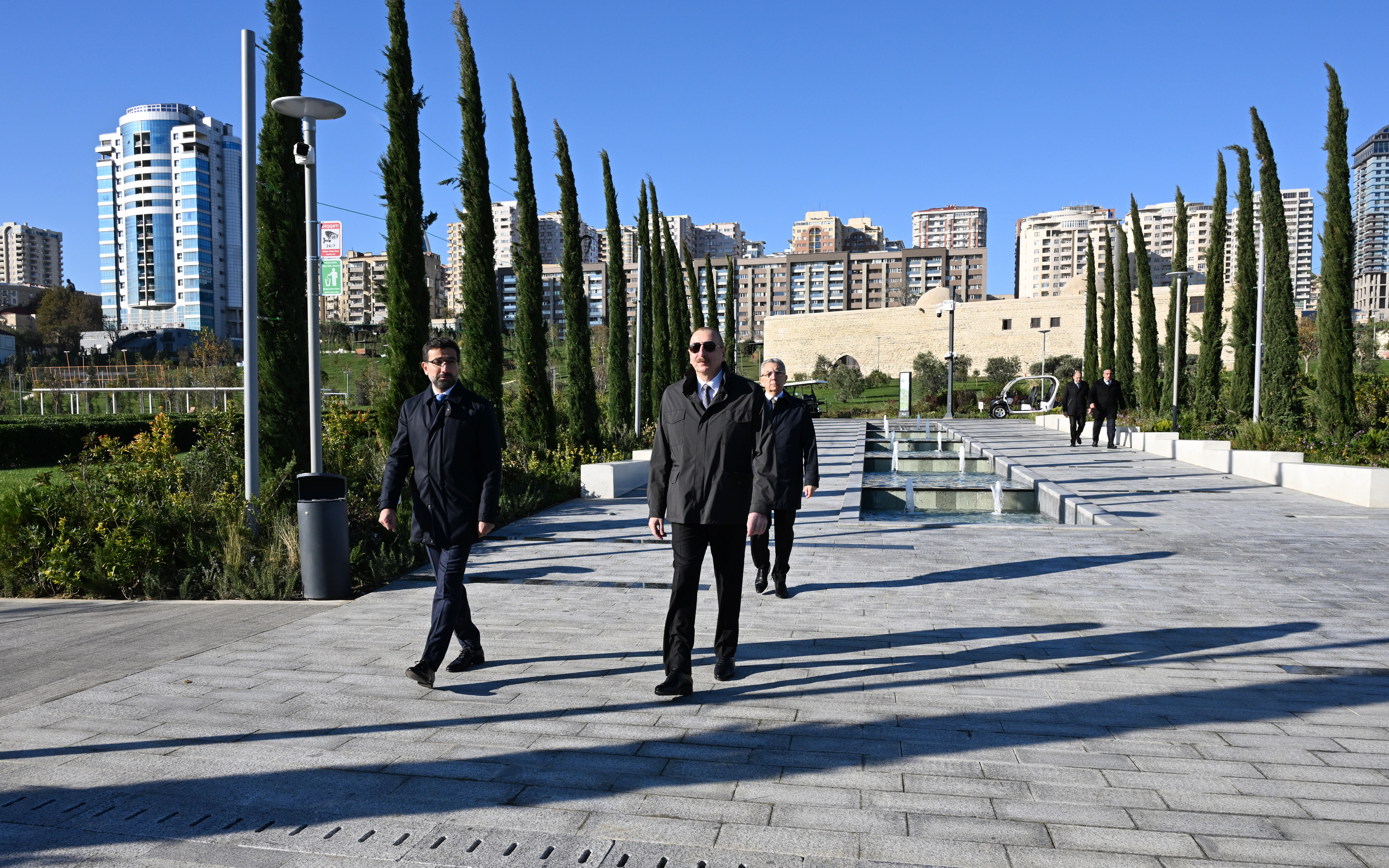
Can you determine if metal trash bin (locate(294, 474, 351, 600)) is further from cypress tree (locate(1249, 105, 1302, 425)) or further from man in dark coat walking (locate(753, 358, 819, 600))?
cypress tree (locate(1249, 105, 1302, 425))

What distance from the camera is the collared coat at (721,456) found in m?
4.51

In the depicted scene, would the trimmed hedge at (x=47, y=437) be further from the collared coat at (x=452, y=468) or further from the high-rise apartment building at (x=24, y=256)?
the high-rise apartment building at (x=24, y=256)

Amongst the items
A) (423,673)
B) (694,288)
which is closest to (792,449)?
(423,673)

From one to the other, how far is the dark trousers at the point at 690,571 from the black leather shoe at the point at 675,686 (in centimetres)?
2

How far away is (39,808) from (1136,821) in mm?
4037

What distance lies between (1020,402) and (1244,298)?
25.2 meters

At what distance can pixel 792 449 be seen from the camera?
6883 mm

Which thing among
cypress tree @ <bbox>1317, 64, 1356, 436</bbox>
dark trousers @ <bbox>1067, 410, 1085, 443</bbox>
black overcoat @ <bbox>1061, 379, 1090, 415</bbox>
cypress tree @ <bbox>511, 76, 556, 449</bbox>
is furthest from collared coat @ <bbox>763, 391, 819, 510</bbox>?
dark trousers @ <bbox>1067, 410, 1085, 443</bbox>

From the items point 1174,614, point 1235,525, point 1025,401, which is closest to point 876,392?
point 1025,401

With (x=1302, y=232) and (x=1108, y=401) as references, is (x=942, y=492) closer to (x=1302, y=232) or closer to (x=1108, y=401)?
(x=1108, y=401)

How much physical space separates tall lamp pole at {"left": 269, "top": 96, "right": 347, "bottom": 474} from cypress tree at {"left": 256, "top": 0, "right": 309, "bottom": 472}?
4.80 feet

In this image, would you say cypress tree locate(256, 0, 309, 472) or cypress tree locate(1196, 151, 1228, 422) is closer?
cypress tree locate(256, 0, 309, 472)

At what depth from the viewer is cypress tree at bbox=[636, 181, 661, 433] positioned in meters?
24.0

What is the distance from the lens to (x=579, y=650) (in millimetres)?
5539
